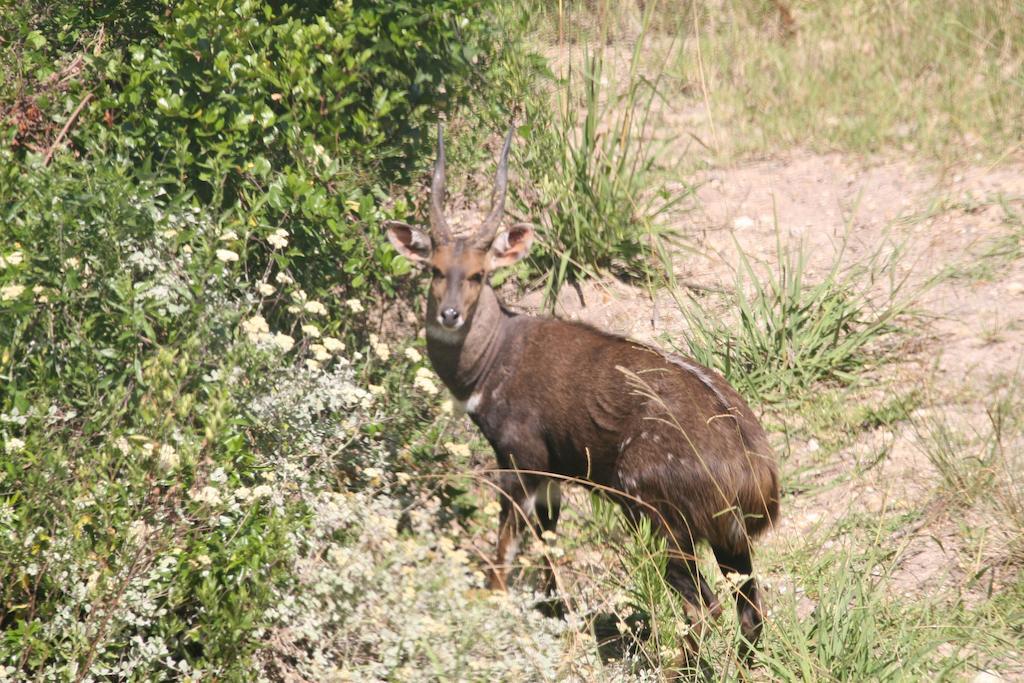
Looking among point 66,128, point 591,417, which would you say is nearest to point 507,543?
point 591,417

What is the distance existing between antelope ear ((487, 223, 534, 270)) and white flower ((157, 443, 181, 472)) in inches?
94.4

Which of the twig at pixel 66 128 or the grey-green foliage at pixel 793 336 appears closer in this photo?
the twig at pixel 66 128

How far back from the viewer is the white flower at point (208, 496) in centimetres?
421

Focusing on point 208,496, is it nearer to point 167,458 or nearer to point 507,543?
point 167,458

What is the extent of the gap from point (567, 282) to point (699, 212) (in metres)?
1.48

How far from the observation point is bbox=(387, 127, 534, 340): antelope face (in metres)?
6.05

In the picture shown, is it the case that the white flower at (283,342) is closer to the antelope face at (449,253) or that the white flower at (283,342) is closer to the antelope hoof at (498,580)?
the antelope face at (449,253)

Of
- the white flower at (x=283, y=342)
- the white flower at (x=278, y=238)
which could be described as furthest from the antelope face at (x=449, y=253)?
the white flower at (x=283, y=342)

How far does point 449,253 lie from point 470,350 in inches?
20.2

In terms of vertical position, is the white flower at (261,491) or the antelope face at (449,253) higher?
the antelope face at (449,253)

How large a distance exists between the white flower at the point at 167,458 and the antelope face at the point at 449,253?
76.8 inches

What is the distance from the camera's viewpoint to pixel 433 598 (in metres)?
4.38

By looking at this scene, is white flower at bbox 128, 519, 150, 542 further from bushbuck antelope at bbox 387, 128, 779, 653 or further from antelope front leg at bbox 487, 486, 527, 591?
antelope front leg at bbox 487, 486, 527, 591

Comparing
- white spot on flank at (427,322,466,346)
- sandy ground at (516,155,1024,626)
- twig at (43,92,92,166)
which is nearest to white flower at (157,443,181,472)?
white spot on flank at (427,322,466,346)
